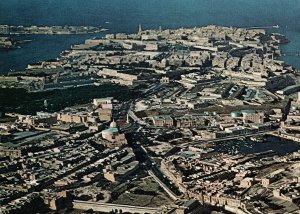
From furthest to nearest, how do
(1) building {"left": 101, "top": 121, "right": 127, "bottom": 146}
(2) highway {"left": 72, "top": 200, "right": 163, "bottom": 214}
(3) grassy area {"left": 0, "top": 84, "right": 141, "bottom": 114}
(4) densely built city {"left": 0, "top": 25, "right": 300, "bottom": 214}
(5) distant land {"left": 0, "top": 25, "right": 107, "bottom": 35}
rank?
(5) distant land {"left": 0, "top": 25, "right": 107, "bottom": 35}
(3) grassy area {"left": 0, "top": 84, "right": 141, "bottom": 114}
(1) building {"left": 101, "top": 121, "right": 127, "bottom": 146}
(4) densely built city {"left": 0, "top": 25, "right": 300, "bottom": 214}
(2) highway {"left": 72, "top": 200, "right": 163, "bottom": 214}

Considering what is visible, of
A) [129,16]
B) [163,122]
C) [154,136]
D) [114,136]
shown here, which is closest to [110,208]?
[114,136]

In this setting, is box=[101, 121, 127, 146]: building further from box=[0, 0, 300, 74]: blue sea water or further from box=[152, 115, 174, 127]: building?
box=[0, 0, 300, 74]: blue sea water

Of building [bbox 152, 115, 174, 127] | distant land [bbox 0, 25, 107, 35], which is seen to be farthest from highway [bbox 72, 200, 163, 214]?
distant land [bbox 0, 25, 107, 35]

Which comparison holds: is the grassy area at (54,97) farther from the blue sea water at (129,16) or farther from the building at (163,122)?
the blue sea water at (129,16)

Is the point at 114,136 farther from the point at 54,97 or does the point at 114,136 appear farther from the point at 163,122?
the point at 54,97

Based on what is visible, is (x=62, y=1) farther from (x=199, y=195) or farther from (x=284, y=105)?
(x=199, y=195)

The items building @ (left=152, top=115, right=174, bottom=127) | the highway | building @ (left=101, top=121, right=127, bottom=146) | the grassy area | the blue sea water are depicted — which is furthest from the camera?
the blue sea water

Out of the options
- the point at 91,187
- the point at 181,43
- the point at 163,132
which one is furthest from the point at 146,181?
the point at 181,43
